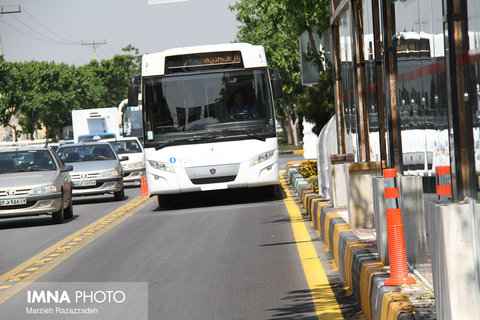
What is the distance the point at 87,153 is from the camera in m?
23.7

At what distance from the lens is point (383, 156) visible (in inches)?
382

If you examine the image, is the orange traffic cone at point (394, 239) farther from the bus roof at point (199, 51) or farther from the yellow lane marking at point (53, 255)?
the bus roof at point (199, 51)

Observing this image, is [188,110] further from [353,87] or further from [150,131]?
[353,87]

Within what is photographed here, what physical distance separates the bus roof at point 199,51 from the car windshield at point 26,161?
262 centimetres

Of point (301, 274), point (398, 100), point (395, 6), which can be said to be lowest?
point (301, 274)

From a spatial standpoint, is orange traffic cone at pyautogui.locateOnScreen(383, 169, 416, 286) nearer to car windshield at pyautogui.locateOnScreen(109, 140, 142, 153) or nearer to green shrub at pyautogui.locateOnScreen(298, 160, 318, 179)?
green shrub at pyautogui.locateOnScreen(298, 160, 318, 179)

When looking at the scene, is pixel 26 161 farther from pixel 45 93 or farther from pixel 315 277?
pixel 45 93

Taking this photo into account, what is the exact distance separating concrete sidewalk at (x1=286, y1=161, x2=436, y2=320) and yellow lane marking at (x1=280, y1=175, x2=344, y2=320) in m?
0.19

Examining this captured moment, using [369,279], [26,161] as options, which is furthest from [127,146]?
[369,279]

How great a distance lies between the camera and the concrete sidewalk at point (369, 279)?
5051 millimetres

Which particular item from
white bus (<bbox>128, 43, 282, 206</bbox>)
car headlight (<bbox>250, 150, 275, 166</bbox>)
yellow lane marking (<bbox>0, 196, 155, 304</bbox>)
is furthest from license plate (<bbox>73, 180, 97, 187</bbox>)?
car headlight (<bbox>250, 150, 275, 166</bbox>)

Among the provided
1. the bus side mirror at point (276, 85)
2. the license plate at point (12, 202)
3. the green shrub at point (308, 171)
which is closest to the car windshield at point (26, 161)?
the license plate at point (12, 202)

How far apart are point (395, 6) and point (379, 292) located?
2.78m

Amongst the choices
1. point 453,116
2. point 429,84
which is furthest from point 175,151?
point 453,116
